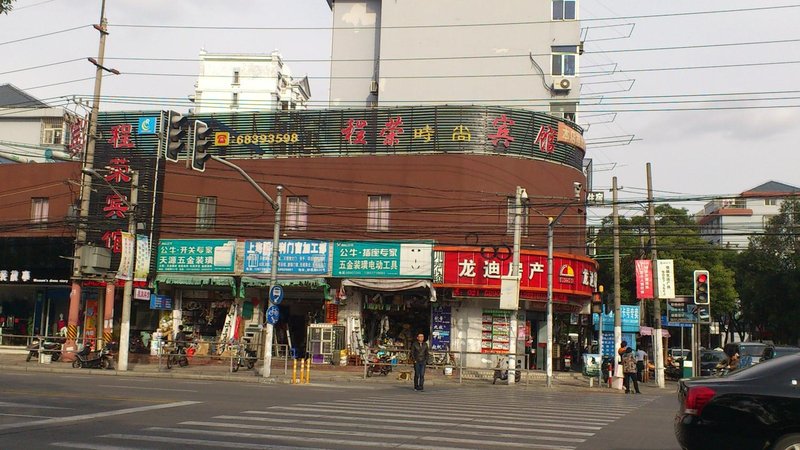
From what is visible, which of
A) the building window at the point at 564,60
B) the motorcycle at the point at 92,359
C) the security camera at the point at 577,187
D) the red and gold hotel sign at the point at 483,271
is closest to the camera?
the motorcycle at the point at 92,359

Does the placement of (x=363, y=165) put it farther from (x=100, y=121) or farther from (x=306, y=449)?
(x=306, y=449)

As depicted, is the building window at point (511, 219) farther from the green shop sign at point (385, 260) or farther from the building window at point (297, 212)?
the building window at point (297, 212)

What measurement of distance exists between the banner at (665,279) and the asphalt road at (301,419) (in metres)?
11.5

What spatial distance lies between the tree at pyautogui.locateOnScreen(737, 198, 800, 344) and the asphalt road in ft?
129

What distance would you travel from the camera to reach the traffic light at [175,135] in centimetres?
1703

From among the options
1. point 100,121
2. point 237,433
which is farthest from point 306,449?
point 100,121

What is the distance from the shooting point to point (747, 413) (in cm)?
781

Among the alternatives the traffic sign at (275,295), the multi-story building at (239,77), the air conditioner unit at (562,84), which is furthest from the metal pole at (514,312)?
the multi-story building at (239,77)

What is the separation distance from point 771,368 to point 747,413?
2.23 ft

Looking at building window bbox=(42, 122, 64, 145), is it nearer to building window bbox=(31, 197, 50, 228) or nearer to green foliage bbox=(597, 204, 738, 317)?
building window bbox=(31, 197, 50, 228)

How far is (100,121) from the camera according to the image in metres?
37.1

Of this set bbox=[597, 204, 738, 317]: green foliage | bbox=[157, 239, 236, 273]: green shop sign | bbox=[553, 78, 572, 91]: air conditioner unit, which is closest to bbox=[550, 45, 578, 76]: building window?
bbox=[553, 78, 572, 91]: air conditioner unit

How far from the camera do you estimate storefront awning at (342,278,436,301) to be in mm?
31500

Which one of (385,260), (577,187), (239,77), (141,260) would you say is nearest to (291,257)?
(385,260)
